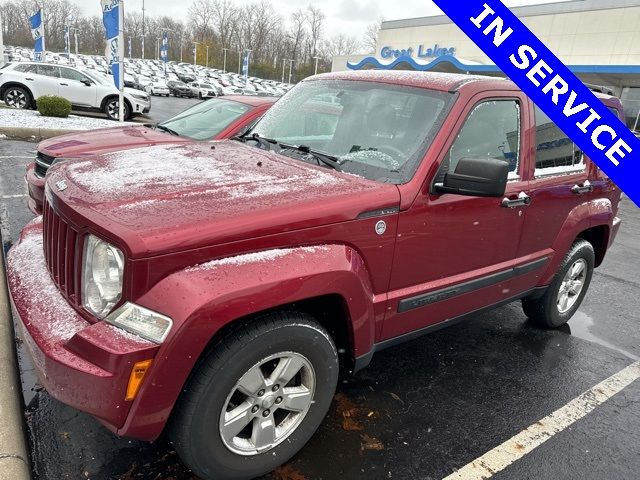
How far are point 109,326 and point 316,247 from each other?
0.94 meters

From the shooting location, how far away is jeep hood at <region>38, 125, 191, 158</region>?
5352 mm

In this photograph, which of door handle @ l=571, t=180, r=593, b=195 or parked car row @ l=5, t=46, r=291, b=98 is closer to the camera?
door handle @ l=571, t=180, r=593, b=195

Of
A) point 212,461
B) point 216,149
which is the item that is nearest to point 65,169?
point 216,149

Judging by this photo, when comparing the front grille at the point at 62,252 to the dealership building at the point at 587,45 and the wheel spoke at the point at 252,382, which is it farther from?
the dealership building at the point at 587,45

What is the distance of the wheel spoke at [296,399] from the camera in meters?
2.42

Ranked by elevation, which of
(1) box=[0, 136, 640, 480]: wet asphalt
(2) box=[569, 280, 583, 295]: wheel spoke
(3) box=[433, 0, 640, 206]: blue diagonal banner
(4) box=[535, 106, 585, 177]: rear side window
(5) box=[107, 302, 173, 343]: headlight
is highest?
(3) box=[433, 0, 640, 206]: blue diagonal banner

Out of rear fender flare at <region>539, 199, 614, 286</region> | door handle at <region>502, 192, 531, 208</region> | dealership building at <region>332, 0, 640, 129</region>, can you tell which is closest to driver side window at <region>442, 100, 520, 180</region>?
door handle at <region>502, 192, 531, 208</region>

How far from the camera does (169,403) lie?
2.00m

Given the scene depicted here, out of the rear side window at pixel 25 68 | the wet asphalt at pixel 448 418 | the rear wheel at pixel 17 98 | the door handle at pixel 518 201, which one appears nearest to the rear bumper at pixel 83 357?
the wet asphalt at pixel 448 418

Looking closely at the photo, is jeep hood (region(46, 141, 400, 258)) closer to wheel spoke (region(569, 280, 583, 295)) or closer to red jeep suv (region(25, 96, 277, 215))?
red jeep suv (region(25, 96, 277, 215))

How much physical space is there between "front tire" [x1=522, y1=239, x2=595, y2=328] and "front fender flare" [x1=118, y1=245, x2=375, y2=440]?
275cm

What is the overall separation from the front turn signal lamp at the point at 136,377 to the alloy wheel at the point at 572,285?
Answer: 3616mm

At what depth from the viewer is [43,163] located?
5305mm

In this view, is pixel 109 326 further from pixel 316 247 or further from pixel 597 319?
pixel 597 319
